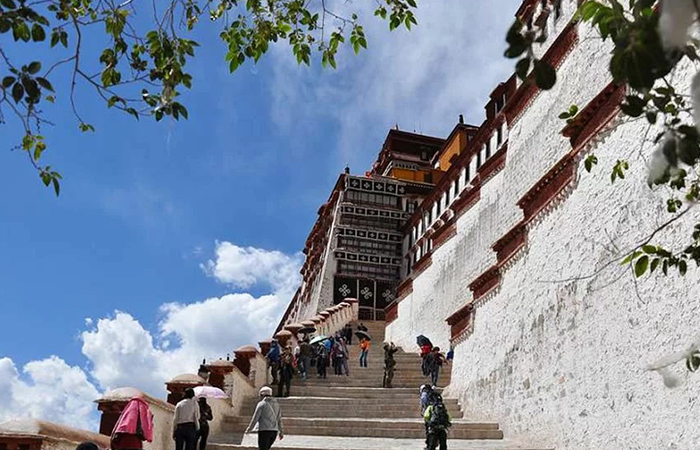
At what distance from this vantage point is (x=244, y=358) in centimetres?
1652

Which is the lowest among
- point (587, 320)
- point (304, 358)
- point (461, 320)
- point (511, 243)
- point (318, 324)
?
point (587, 320)

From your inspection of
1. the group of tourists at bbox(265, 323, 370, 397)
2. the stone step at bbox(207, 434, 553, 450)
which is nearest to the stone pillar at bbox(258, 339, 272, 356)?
the group of tourists at bbox(265, 323, 370, 397)

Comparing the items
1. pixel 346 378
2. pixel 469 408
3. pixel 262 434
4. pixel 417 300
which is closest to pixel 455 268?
pixel 417 300

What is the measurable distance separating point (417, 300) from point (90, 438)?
21.0 m

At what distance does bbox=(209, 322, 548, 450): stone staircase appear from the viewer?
39.8 ft

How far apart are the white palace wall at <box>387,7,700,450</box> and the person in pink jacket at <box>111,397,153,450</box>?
4.61 metres

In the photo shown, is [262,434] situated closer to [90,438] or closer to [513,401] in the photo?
[90,438]

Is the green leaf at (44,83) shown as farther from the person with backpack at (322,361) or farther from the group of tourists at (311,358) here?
the person with backpack at (322,361)

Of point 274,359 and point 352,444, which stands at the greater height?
point 274,359

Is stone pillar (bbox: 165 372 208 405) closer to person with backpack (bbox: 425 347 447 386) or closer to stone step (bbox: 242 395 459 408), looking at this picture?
stone step (bbox: 242 395 459 408)

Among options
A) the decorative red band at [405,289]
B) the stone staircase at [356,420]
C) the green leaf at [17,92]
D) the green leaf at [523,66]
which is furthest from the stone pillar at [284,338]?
the green leaf at [523,66]

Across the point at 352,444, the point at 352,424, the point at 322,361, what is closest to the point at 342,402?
the point at 352,424

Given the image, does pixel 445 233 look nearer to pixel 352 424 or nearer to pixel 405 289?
pixel 405 289

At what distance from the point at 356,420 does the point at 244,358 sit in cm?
404
